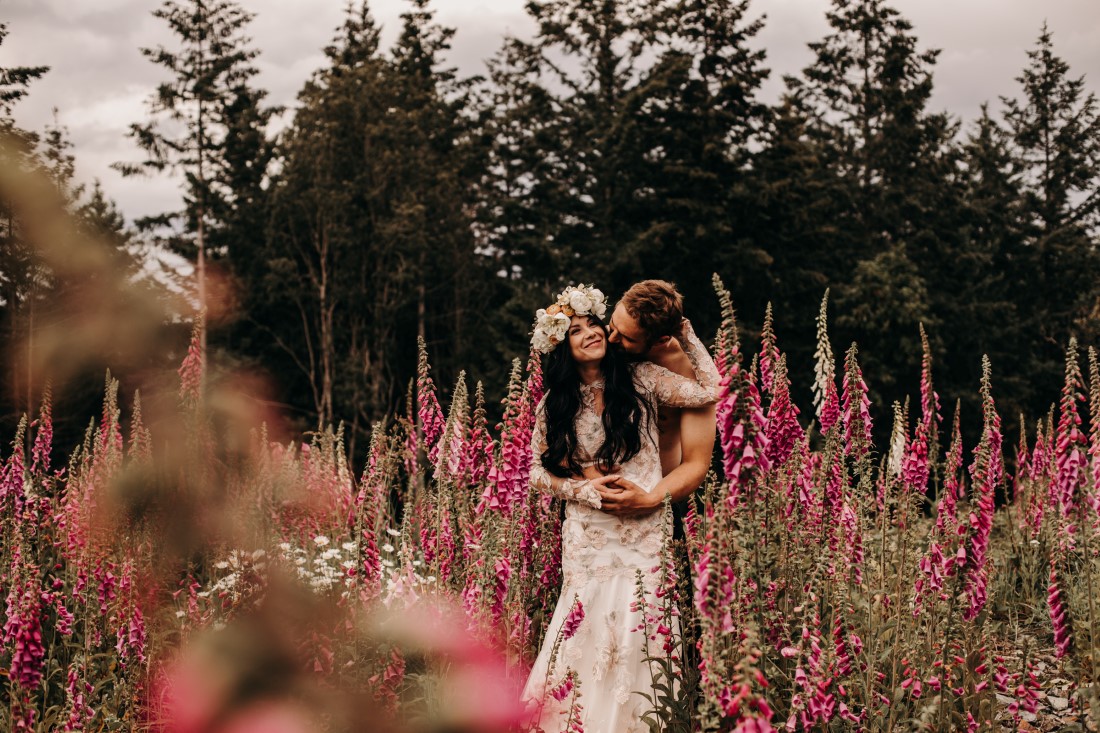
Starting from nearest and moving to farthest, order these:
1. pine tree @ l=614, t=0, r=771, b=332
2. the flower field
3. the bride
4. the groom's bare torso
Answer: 1. the flower field
2. the bride
3. the groom's bare torso
4. pine tree @ l=614, t=0, r=771, b=332

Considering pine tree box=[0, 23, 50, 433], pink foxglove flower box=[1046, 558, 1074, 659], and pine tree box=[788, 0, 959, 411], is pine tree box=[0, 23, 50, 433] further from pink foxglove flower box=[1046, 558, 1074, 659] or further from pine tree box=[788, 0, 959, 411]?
pine tree box=[788, 0, 959, 411]

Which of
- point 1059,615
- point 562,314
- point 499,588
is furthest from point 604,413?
point 1059,615

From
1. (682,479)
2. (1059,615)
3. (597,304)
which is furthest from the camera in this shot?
(597,304)

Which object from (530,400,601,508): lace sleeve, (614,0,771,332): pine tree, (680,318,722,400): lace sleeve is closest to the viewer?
(530,400,601,508): lace sleeve

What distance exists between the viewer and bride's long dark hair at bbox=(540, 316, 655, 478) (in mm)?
4031

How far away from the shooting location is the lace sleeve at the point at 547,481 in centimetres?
383

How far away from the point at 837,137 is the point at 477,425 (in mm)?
31482

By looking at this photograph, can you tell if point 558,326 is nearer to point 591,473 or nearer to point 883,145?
point 591,473

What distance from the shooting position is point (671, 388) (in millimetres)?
4047

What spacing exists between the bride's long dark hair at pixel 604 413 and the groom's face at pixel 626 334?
5cm

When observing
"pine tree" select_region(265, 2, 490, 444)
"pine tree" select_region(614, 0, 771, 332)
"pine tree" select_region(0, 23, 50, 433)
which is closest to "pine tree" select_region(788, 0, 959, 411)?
"pine tree" select_region(614, 0, 771, 332)

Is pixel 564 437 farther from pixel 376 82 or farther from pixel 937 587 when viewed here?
pixel 376 82

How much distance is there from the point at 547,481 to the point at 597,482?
0.95 ft

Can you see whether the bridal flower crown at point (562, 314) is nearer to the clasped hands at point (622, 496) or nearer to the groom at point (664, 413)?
the groom at point (664, 413)
